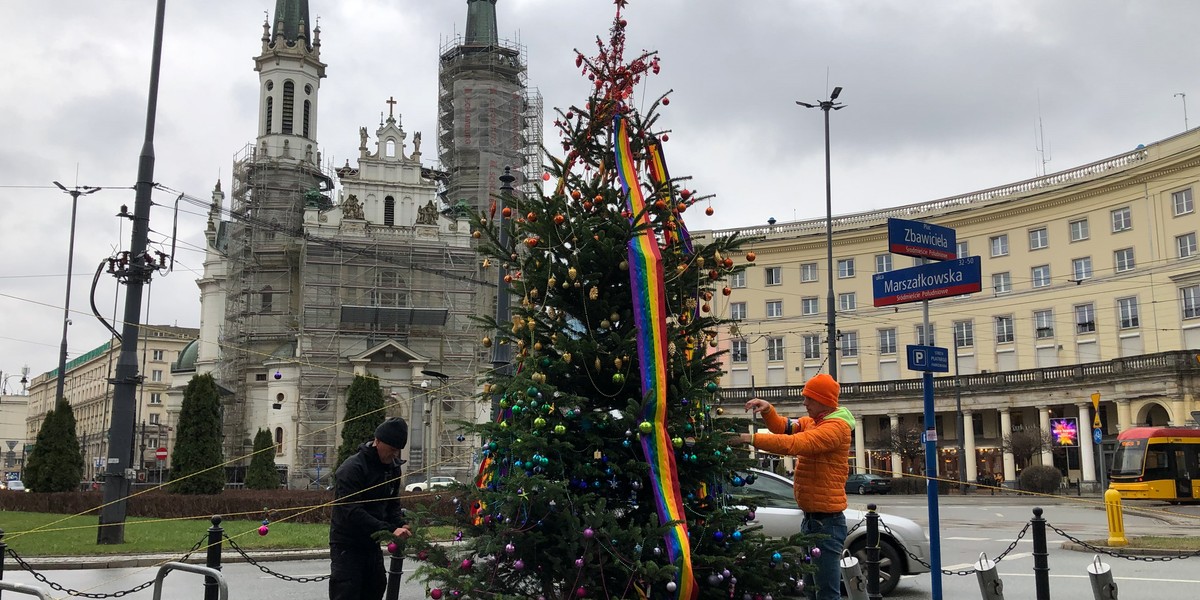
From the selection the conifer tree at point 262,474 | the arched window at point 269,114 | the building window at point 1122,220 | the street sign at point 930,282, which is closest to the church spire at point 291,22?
the arched window at point 269,114

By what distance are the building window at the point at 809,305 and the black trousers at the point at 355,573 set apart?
57266 millimetres

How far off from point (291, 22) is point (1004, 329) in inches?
2245

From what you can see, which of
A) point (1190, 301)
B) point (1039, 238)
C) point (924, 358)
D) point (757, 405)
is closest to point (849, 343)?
point (1039, 238)

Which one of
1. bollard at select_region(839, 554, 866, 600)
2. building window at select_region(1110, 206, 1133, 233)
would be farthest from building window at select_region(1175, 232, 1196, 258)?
bollard at select_region(839, 554, 866, 600)

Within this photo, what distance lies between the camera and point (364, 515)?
7.03m

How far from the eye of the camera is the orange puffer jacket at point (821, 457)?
267 inches

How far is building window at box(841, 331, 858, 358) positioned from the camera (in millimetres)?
61469

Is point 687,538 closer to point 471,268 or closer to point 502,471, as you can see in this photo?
point 502,471

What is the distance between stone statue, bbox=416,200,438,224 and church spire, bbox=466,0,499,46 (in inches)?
505

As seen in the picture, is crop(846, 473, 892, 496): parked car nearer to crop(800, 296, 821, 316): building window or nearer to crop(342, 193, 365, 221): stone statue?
crop(800, 296, 821, 316): building window

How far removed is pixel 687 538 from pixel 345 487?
275 centimetres

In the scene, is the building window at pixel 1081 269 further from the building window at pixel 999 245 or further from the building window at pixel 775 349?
the building window at pixel 775 349

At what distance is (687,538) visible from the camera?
607 centimetres

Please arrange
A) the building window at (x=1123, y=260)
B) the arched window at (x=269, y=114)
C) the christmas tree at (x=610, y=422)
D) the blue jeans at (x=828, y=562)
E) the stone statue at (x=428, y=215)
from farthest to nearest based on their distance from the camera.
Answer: the arched window at (x=269, y=114) < the stone statue at (x=428, y=215) < the building window at (x=1123, y=260) < the blue jeans at (x=828, y=562) < the christmas tree at (x=610, y=422)
